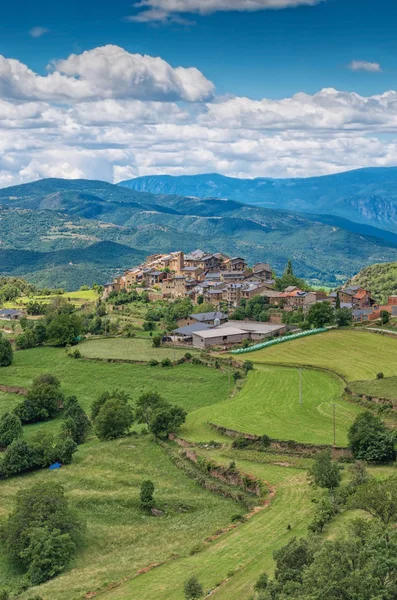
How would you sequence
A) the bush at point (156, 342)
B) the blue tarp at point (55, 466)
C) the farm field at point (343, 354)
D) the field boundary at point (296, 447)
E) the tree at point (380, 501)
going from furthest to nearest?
the bush at point (156, 342) → the farm field at point (343, 354) → the blue tarp at point (55, 466) → the field boundary at point (296, 447) → the tree at point (380, 501)

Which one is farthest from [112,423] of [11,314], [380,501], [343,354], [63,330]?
[11,314]

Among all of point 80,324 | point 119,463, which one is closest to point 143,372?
A: point 80,324

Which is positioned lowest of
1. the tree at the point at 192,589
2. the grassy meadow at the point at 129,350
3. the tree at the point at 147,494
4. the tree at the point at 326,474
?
the tree at the point at 147,494

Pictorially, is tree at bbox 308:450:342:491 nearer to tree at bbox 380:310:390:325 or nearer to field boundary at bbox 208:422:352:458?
field boundary at bbox 208:422:352:458

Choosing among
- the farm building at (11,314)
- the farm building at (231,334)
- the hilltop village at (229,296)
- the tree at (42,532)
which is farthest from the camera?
the farm building at (11,314)

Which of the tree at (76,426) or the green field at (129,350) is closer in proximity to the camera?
the tree at (76,426)

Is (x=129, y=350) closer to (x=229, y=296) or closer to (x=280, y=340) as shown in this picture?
(x=280, y=340)

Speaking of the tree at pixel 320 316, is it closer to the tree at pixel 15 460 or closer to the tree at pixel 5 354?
the tree at pixel 5 354

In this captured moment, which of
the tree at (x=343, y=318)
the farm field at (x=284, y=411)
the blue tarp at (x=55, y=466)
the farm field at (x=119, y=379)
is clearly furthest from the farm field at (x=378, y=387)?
the tree at (x=343, y=318)
